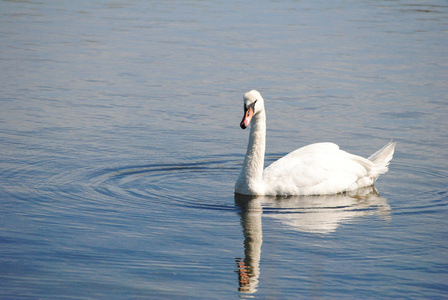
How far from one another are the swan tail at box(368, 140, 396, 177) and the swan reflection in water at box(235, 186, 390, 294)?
0.25 metres

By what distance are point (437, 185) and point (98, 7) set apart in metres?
22.9

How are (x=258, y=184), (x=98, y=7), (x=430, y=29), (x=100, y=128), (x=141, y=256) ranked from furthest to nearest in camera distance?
(x=98, y=7)
(x=430, y=29)
(x=100, y=128)
(x=258, y=184)
(x=141, y=256)

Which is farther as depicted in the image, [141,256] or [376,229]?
[376,229]

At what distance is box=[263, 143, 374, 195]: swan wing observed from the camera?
10.0 m

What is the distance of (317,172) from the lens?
33.4 ft

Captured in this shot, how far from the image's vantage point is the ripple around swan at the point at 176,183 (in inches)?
379

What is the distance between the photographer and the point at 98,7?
31.1m

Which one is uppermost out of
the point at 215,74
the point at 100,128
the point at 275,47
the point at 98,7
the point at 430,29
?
the point at 98,7

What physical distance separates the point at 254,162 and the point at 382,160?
77.6 inches

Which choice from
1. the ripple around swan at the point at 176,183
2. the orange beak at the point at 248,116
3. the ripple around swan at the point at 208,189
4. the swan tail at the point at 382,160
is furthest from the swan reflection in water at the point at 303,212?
the orange beak at the point at 248,116

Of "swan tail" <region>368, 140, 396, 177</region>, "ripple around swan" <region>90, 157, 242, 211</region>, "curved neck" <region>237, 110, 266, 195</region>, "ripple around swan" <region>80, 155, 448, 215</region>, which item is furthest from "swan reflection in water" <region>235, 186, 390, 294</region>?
Answer: "ripple around swan" <region>90, 157, 242, 211</region>

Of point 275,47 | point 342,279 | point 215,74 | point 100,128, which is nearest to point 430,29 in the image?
point 275,47

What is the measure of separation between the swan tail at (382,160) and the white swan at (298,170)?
14 millimetres

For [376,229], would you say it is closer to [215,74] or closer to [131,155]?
[131,155]
